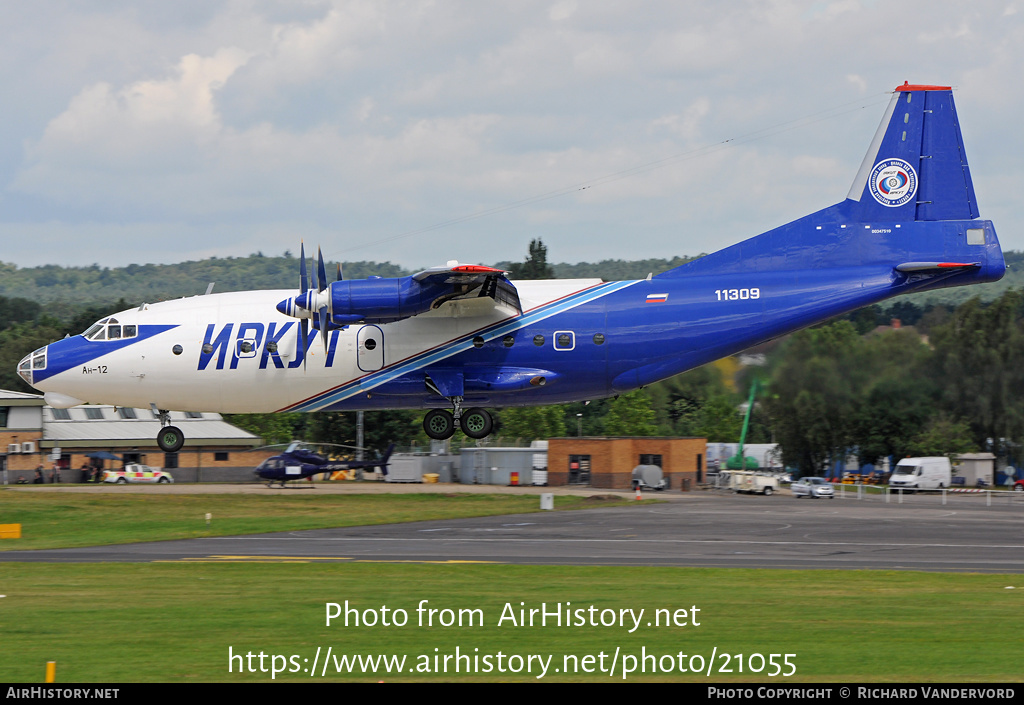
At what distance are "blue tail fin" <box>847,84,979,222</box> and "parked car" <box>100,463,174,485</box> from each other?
54.3m

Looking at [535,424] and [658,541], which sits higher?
[535,424]

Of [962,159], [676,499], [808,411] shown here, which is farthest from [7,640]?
[676,499]

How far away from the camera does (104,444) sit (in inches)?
2899

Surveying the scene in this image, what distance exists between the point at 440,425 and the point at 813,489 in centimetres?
4037

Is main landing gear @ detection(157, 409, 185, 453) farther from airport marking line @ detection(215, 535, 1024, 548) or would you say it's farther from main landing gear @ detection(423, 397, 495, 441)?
Answer: airport marking line @ detection(215, 535, 1024, 548)

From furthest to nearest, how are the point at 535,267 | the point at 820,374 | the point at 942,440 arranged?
the point at 535,267 < the point at 942,440 < the point at 820,374

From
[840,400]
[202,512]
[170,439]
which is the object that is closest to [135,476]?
[202,512]

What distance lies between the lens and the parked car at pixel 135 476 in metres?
69.2

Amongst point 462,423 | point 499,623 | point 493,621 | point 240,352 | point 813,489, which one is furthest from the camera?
point 813,489

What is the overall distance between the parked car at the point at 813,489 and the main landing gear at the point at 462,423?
39381 millimetres

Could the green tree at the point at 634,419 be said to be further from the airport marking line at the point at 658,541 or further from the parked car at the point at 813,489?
the airport marking line at the point at 658,541

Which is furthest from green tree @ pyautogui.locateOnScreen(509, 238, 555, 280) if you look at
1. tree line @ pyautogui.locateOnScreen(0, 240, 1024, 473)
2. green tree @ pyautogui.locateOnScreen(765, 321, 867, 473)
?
green tree @ pyautogui.locateOnScreen(765, 321, 867, 473)

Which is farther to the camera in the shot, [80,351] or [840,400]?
[840,400]

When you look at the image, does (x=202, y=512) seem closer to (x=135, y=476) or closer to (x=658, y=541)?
(x=658, y=541)
